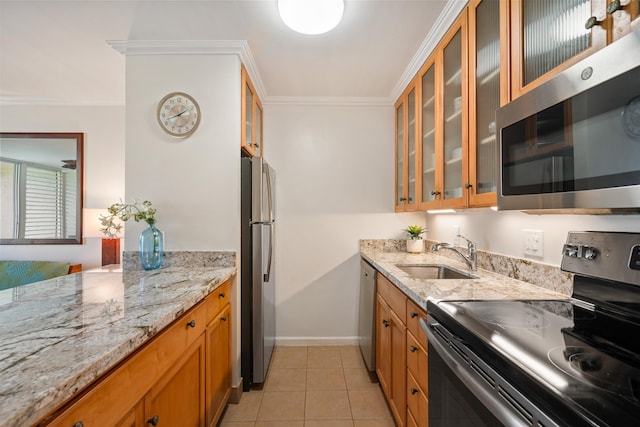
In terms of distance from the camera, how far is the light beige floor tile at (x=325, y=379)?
219 centimetres

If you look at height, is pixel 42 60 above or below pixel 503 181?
above

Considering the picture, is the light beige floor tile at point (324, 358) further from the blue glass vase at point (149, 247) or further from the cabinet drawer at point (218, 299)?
the blue glass vase at point (149, 247)

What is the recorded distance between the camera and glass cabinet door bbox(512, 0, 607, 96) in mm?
812

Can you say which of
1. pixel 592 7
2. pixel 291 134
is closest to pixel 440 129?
pixel 592 7

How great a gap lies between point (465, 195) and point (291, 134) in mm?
1878

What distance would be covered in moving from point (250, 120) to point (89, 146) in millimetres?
2023

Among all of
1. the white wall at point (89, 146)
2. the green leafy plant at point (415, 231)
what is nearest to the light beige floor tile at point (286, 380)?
the green leafy plant at point (415, 231)

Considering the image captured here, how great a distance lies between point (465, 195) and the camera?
1506 millimetres

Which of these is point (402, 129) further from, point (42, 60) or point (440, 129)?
point (42, 60)

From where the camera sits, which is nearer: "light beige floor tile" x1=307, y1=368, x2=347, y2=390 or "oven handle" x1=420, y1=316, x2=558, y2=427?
"oven handle" x1=420, y1=316, x2=558, y2=427

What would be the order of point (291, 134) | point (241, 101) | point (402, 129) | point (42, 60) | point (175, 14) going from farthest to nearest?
point (291, 134) < point (402, 129) < point (42, 60) < point (241, 101) < point (175, 14)

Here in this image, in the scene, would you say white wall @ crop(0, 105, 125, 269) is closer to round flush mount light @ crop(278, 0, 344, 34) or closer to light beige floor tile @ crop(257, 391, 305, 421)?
light beige floor tile @ crop(257, 391, 305, 421)

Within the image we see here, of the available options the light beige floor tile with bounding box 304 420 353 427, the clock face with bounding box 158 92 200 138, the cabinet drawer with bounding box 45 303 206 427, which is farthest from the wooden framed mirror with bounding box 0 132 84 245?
the light beige floor tile with bounding box 304 420 353 427

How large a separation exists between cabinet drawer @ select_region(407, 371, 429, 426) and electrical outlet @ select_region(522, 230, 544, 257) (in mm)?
836
